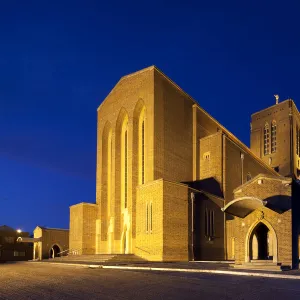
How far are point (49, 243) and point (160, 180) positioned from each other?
880 inches

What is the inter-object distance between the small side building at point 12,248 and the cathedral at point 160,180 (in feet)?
59.6

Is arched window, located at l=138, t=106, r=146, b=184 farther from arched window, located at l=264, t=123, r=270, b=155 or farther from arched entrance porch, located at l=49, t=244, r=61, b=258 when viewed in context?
arched window, located at l=264, t=123, r=270, b=155

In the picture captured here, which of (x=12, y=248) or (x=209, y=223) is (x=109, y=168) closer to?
(x=209, y=223)

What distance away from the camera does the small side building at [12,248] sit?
169 ft

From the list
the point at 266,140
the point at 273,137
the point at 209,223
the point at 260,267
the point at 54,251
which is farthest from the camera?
the point at 266,140

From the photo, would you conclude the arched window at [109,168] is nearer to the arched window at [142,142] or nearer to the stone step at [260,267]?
the arched window at [142,142]

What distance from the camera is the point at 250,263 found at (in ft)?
62.2

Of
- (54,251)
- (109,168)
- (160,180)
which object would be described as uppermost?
(109,168)

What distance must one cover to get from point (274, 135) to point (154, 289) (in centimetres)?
5698

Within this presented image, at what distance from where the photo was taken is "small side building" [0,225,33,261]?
51438 mm

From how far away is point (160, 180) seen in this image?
26.9 meters

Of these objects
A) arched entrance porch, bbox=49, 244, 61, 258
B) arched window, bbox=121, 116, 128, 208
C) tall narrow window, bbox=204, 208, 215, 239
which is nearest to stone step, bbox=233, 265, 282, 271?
tall narrow window, bbox=204, 208, 215, 239

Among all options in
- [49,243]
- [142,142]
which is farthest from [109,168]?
[49,243]

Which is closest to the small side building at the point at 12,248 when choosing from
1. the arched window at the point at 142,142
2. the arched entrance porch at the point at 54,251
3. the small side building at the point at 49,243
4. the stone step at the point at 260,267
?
the small side building at the point at 49,243
